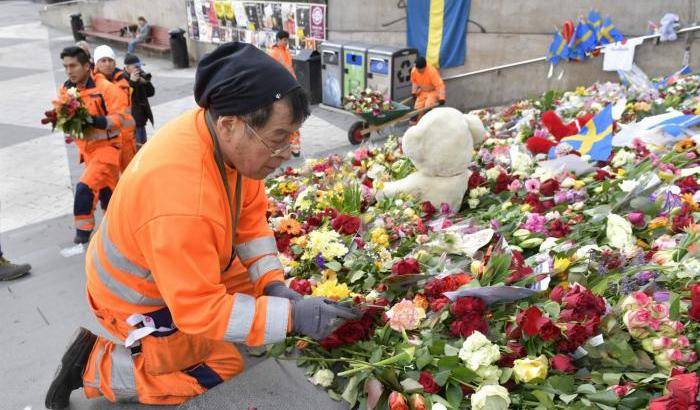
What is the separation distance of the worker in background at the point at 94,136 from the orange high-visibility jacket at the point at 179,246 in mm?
2625

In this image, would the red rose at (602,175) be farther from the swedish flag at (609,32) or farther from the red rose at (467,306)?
the swedish flag at (609,32)

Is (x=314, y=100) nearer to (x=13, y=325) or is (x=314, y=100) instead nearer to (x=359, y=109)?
(x=359, y=109)

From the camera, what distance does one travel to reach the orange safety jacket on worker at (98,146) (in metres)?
A: 4.61

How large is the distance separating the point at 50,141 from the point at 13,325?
549cm

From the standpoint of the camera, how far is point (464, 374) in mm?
2002

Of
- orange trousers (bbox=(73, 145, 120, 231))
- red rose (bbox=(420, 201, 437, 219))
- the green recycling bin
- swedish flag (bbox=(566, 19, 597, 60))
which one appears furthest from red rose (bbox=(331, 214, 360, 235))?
the green recycling bin

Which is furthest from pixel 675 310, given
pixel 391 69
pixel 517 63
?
pixel 391 69

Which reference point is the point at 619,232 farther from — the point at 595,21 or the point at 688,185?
the point at 595,21

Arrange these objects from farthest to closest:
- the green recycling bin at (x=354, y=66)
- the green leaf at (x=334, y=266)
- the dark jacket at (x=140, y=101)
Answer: the green recycling bin at (x=354, y=66)
the dark jacket at (x=140, y=101)
the green leaf at (x=334, y=266)

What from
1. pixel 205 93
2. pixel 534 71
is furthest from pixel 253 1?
pixel 205 93

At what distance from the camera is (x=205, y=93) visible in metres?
1.93

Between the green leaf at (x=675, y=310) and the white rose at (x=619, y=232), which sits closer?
the green leaf at (x=675, y=310)

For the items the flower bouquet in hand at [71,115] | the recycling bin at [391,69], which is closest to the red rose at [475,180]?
the flower bouquet in hand at [71,115]

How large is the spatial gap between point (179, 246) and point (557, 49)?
24.4 feet
